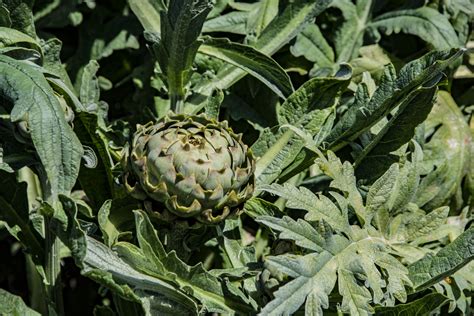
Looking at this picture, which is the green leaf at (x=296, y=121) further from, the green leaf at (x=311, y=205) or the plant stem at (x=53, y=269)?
the plant stem at (x=53, y=269)

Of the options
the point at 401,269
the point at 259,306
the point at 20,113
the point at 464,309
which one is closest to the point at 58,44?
the point at 20,113

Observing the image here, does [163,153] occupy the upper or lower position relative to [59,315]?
upper

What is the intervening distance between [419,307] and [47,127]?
517 mm

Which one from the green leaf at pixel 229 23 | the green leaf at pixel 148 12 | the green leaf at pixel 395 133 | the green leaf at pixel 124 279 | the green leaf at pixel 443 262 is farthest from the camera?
the green leaf at pixel 229 23

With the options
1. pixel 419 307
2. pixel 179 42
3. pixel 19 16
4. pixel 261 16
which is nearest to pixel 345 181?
pixel 419 307

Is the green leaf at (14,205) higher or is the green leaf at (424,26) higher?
the green leaf at (424,26)

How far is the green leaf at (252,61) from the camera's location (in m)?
1.36

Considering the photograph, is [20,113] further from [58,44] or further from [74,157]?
[58,44]

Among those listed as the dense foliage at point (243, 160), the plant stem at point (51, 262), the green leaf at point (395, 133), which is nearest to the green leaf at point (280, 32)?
the dense foliage at point (243, 160)

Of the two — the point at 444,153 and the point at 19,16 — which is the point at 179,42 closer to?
the point at 19,16

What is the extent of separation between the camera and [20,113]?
1103 millimetres

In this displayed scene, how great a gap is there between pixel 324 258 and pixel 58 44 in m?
0.50

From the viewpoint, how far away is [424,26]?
1.57 meters

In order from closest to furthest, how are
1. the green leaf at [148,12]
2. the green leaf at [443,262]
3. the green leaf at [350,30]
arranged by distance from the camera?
the green leaf at [443,262] → the green leaf at [148,12] → the green leaf at [350,30]
